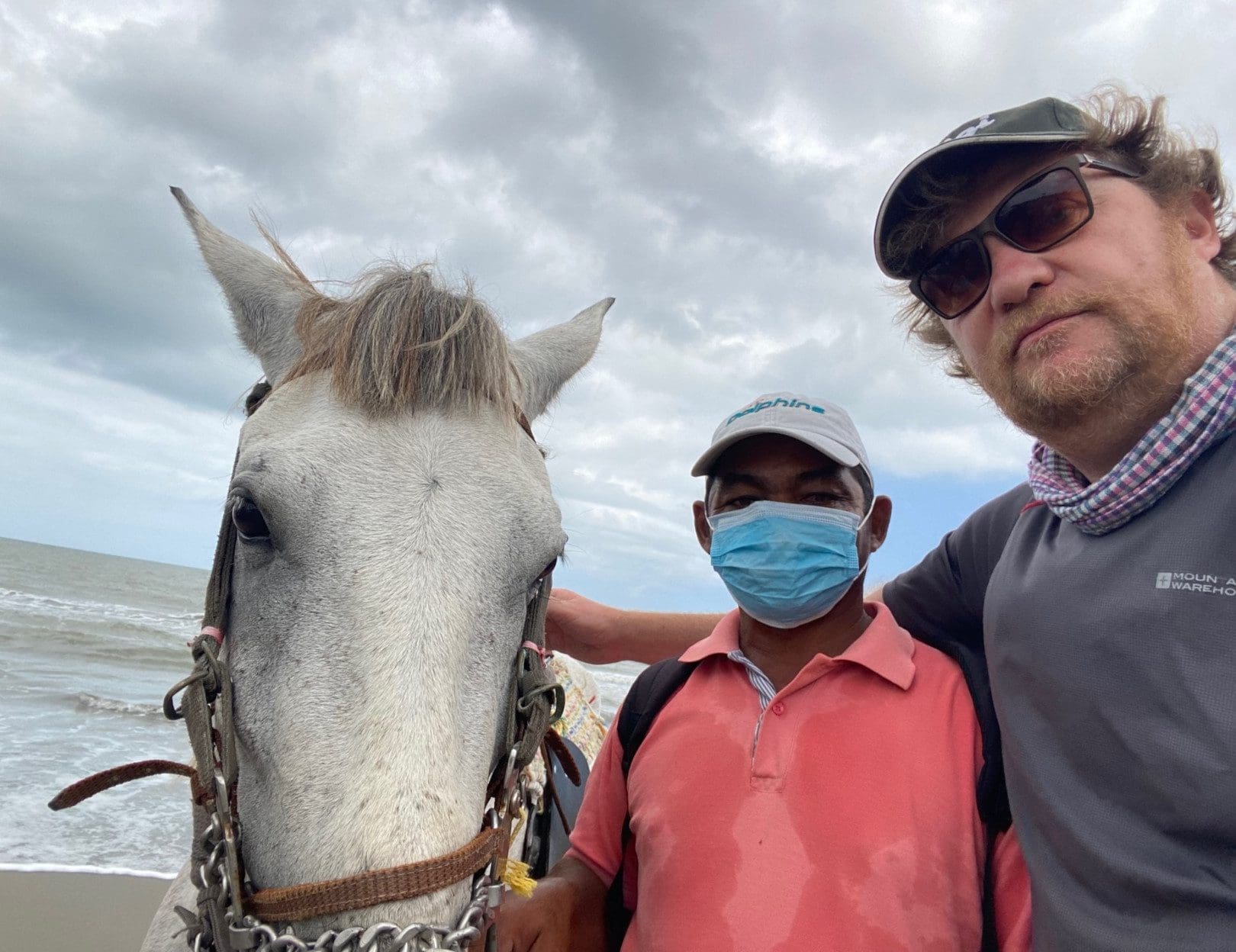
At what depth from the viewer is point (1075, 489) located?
6.59 feet

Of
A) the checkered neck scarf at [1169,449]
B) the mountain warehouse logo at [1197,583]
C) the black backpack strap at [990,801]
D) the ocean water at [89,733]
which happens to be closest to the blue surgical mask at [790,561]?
the black backpack strap at [990,801]

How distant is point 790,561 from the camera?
2496 mm

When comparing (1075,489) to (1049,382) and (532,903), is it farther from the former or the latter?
(532,903)

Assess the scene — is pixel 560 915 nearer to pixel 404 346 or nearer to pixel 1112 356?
pixel 404 346

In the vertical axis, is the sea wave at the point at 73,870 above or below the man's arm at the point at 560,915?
below

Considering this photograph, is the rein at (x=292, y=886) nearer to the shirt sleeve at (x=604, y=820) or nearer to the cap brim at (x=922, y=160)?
the shirt sleeve at (x=604, y=820)

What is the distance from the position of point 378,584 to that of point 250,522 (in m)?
0.49

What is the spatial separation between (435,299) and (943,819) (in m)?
2.20

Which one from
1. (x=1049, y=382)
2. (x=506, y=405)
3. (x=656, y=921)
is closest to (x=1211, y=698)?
(x=1049, y=382)

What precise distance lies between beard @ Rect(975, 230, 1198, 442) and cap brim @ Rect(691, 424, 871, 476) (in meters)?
0.59

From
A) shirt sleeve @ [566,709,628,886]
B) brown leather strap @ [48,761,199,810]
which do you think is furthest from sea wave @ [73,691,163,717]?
shirt sleeve @ [566,709,628,886]

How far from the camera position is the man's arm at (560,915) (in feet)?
6.72

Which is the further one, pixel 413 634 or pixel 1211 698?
pixel 413 634

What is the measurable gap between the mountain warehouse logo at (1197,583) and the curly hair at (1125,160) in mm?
1099
